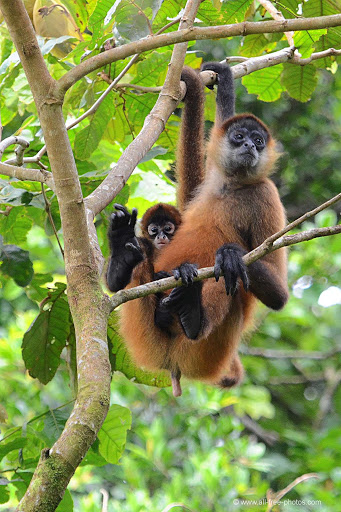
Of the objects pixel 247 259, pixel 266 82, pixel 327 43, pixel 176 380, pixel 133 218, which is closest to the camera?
pixel 247 259

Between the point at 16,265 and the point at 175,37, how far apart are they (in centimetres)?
239

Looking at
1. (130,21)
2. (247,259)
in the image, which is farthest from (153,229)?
(247,259)

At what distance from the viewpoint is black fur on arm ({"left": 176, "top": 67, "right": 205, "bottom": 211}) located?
17.8 feet

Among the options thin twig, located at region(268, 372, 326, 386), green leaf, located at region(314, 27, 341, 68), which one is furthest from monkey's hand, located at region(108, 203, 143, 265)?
thin twig, located at region(268, 372, 326, 386)

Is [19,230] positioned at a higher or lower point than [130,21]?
lower

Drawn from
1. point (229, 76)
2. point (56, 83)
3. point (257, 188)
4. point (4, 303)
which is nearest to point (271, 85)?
point (229, 76)

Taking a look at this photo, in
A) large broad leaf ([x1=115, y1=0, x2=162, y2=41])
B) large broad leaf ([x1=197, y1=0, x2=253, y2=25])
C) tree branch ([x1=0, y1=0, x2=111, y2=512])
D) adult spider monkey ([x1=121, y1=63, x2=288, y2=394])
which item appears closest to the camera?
tree branch ([x1=0, y1=0, x2=111, y2=512])

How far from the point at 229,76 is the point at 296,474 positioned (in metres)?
7.49

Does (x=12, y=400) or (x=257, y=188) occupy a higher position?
(x=257, y=188)

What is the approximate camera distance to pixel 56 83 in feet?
8.83

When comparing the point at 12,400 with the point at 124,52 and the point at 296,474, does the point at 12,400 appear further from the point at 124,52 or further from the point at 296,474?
the point at 124,52

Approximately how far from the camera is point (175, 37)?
2863mm

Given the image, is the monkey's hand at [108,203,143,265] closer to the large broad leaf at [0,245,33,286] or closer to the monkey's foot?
the monkey's foot

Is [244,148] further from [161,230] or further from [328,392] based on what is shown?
[328,392]
